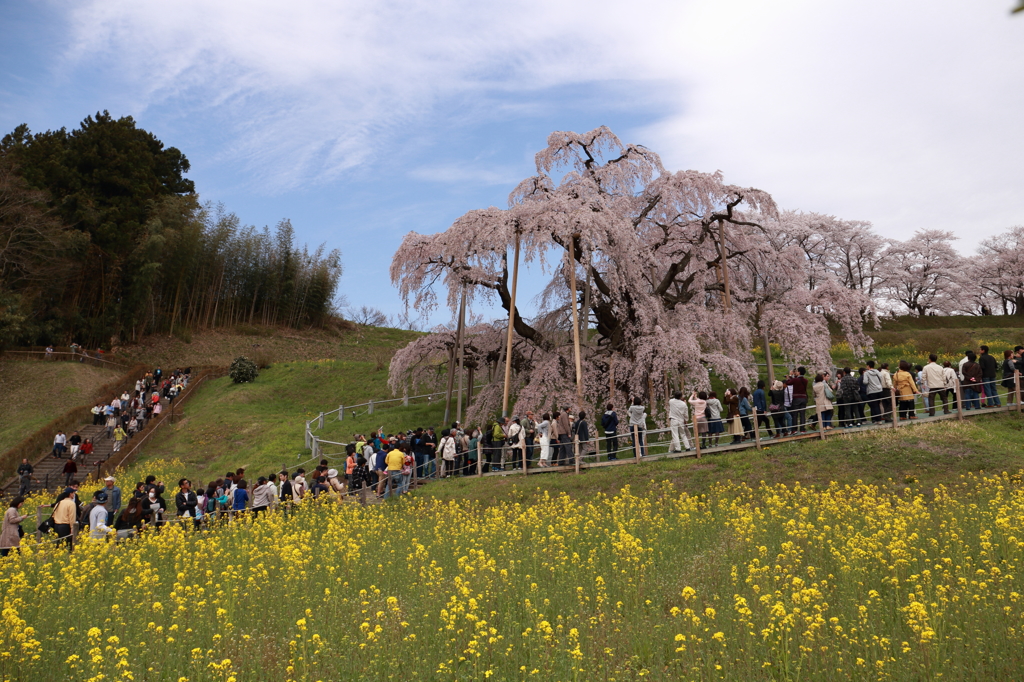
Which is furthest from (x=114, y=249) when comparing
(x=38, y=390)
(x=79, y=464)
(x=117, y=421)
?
(x=79, y=464)

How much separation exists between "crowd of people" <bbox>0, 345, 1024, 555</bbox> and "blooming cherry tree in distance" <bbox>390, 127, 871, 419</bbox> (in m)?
3.87

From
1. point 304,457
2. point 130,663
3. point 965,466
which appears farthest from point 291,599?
point 304,457

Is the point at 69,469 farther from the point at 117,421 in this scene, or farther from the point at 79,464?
the point at 117,421

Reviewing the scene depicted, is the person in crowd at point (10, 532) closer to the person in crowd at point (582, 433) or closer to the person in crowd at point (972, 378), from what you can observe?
the person in crowd at point (582, 433)

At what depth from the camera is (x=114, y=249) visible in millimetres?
49531

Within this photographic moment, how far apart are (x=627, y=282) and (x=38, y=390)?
1275 inches

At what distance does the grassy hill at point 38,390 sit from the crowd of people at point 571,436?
69.4 ft

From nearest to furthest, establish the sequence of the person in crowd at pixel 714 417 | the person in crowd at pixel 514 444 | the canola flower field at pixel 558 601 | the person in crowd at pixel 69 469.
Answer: the canola flower field at pixel 558 601 < the person in crowd at pixel 714 417 < the person in crowd at pixel 514 444 < the person in crowd at pixel 69 469

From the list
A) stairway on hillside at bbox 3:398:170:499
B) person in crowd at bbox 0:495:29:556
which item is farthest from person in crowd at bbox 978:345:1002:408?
stairway on hillside at bbox 3:398:170:499

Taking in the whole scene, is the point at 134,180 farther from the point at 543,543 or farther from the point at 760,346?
the point at 543,543

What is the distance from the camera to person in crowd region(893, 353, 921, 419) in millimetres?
17250

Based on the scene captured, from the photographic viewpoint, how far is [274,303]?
64250mm

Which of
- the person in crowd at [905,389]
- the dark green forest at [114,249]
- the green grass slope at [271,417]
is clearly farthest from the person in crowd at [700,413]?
the dark green forest at [114,249]

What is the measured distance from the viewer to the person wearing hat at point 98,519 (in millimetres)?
12219
